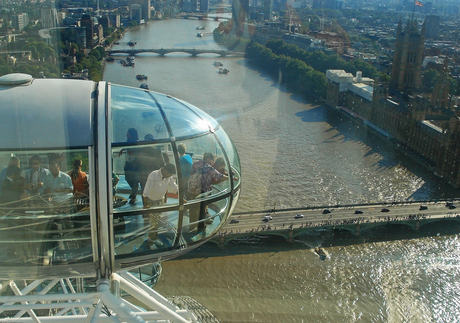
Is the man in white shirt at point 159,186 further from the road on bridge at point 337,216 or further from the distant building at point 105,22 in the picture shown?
the distant building at point 105,22

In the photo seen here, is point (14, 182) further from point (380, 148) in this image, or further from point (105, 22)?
point (105, 22)

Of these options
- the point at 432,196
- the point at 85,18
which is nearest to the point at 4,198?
the point at 432,196

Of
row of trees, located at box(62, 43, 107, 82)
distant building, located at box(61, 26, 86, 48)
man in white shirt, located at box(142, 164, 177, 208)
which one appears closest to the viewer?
man in white shirt, located at box(142, 164, 177, 208)

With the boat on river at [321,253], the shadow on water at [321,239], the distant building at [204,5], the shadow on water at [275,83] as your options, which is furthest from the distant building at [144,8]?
the boat on river at [321,253]

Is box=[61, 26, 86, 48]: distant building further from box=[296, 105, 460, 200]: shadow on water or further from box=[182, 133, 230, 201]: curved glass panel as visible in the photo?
box=[182, 133, 230, 201]: curved glass panel

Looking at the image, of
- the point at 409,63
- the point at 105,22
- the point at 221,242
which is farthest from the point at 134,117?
the point at 105,22

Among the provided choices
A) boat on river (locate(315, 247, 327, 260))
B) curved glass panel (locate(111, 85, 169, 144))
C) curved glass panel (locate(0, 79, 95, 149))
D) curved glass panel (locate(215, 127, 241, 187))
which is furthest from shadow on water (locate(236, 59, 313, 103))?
curved glass panel (locate(0, 79, 95, 149))
